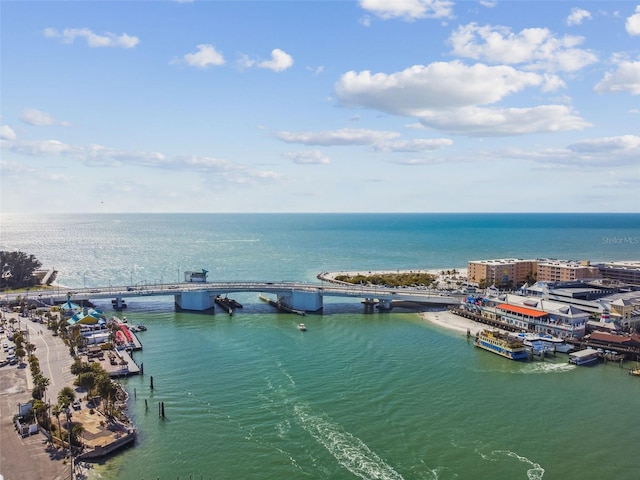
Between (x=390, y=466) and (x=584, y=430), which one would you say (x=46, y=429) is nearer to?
(x=390, y=466)

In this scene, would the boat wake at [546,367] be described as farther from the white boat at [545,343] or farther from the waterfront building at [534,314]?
the waterfront building at [534,314]

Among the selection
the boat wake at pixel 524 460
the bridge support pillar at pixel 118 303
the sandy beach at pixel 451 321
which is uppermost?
the bridge support pillar at pixel 118 303

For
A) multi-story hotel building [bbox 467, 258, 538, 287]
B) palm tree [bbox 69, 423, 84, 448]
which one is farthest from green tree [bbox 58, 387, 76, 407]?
multi-story hotel building [bbox 467, 258, 538, 287]

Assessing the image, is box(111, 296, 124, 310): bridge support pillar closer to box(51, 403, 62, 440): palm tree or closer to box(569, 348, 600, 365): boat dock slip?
box(51, 403, 62, 440): palm tree

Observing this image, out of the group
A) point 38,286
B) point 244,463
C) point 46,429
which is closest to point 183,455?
point 244,463

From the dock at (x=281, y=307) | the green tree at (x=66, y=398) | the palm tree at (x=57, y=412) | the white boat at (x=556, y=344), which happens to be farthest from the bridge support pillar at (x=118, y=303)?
the white boat at (x=556, y=344)
